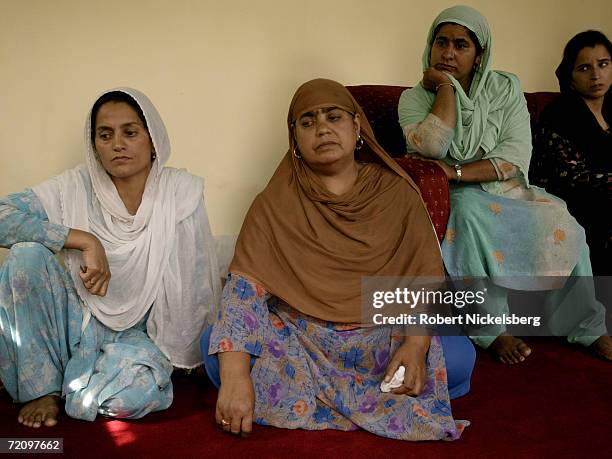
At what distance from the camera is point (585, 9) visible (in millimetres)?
3926

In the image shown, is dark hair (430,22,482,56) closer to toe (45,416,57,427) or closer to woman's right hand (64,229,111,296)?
woman's right hand (64,229,111,296)

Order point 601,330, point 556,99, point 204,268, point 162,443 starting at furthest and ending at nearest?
point 556,99
point 601,330
point 204,268
point 162,443

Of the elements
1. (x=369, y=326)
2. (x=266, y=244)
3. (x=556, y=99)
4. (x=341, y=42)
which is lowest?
(x=369, y=326)

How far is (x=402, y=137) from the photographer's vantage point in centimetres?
302

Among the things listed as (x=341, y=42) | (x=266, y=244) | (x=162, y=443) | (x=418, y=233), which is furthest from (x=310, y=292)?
(x=341, y=42)

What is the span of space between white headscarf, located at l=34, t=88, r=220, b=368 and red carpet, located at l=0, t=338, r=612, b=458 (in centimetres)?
23

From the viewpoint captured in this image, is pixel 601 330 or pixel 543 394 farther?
pixel 601 330

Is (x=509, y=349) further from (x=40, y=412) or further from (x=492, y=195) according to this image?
(x=40, y=412)

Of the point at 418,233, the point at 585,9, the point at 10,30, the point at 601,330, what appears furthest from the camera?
the point at 585,9

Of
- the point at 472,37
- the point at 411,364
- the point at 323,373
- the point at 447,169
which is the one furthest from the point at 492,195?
the point at 323,373

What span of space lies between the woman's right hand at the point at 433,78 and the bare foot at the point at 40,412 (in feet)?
6.03

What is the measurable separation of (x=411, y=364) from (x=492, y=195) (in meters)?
1.00

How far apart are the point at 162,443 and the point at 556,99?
2425mm

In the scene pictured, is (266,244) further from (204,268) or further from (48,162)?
(48,162)
